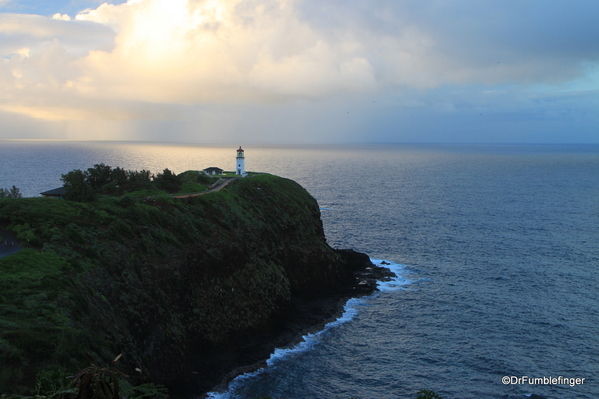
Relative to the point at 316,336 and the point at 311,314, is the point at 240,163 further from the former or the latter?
the point at 316,336

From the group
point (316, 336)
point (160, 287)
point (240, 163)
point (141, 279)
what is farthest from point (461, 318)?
point (240, 163)

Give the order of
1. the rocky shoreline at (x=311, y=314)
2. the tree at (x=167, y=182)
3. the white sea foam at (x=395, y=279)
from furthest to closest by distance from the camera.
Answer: the tree at (x=167, y=182) → the white sea foam at (x=395, y=279) → the rocky shoreline at (x=311, y=314)

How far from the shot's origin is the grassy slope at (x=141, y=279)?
23750mm

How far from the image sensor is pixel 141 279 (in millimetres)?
35094

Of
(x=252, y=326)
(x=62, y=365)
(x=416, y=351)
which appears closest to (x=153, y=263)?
(x=252, y=326)

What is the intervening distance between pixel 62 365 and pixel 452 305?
4247 cm

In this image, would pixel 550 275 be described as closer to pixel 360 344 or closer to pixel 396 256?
pixel 396 256

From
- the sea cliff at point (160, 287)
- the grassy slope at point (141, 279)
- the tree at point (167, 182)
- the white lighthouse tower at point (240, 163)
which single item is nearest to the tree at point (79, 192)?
the sea cliff at point (160, 287)

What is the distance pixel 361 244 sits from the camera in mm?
78375

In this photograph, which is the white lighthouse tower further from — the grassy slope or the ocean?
the grassy slope

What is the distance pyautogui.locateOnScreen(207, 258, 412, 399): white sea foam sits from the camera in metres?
35.0

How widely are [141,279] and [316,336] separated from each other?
744 inches

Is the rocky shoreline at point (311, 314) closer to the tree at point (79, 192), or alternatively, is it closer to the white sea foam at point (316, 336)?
the white sea foam at point (316, 336)

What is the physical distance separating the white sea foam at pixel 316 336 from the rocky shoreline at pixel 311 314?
422 mm
